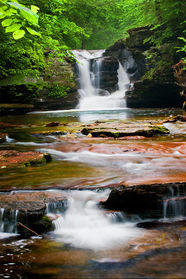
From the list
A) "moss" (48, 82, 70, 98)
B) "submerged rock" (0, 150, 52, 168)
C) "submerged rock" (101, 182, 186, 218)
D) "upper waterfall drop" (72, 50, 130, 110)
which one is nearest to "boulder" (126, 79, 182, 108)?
"upper waterfall drop" (72, 50, 130, 110)

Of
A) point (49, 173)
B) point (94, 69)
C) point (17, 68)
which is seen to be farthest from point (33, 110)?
point (49, 173)

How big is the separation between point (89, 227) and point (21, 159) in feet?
7.58

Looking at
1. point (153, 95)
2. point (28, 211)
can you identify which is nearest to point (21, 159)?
point (28, 211)

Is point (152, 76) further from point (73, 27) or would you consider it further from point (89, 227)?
point (89, 227)

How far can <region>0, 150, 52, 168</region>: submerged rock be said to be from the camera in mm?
4465

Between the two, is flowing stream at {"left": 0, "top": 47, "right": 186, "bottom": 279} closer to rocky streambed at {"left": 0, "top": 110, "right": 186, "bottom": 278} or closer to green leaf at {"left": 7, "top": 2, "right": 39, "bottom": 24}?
rocky streambed at {"left": 0, "top": 110, "right": 186, "bottom": 278}

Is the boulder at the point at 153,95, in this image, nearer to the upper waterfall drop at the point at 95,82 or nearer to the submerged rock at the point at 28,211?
the upper waterfall drop at the point at 95,82

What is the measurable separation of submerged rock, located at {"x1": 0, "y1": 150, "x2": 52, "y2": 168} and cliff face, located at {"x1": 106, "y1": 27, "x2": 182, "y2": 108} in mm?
16040

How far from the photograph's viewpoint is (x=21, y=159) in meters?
4.69

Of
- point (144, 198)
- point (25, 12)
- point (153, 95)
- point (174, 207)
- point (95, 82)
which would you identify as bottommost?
point (174, 207)

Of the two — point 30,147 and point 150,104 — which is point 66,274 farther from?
point 150,104

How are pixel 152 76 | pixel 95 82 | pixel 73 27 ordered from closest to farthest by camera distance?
pixel 73 27 → pixel 152 76 → pixel 95 82

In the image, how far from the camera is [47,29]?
9.30m

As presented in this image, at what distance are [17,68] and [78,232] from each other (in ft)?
25.0
